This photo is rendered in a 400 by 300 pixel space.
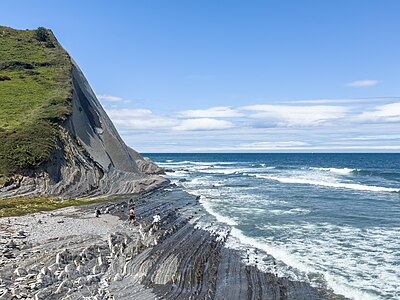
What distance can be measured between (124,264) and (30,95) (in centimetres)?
4407

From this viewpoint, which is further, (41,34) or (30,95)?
(41,34)

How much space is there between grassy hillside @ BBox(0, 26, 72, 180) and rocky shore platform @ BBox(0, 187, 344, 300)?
12.7 m

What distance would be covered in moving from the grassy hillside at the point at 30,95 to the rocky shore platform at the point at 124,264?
41.8 feet

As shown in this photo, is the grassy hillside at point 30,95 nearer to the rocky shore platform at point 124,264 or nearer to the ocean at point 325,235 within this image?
the rocky shore platform at point 124,264

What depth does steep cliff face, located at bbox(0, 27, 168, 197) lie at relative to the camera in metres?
37.6

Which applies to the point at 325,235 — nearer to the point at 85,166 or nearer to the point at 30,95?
the point at 85,166

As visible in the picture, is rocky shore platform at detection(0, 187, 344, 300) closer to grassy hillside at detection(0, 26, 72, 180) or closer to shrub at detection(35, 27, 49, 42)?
grassy hillside at detection(0, 26, 72, 180)

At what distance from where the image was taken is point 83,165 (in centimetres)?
4359

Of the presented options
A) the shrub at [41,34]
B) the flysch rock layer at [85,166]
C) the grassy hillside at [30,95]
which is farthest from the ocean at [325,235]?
the shrub at [41,34]

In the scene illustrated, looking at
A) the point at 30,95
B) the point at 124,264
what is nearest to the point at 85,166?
the point at 30,95

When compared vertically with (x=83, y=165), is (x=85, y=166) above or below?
below

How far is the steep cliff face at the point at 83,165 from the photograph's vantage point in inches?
1480

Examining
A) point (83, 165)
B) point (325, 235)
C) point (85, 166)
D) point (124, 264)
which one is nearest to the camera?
point (124, 264)

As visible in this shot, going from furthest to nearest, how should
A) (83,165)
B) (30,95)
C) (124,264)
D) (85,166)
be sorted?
1. (30,95)
2. (85,166)
3. (83,165)
4. (124,264)
